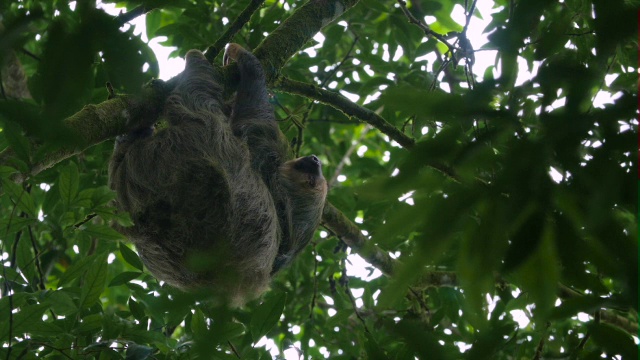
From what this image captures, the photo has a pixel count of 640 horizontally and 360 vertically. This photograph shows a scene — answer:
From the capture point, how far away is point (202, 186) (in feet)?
15.6

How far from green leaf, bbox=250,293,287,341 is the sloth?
212 mm

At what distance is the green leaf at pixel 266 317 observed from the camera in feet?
14.3

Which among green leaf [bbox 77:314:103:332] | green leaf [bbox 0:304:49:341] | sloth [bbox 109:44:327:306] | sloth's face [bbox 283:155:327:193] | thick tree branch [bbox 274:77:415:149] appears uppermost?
thick tree branch [bbox 274:77:415:149]

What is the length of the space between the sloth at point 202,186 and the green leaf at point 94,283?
639 millimetres

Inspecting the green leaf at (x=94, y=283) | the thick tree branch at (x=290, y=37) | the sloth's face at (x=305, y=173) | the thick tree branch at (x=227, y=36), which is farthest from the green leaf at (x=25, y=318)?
the sloth's face at (x=305, y=173)

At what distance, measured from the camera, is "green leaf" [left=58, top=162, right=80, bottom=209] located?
3754 mm

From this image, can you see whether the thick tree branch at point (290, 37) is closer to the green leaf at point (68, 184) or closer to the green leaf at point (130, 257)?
the green leaf at point (130, 257)

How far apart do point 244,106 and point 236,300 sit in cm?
196

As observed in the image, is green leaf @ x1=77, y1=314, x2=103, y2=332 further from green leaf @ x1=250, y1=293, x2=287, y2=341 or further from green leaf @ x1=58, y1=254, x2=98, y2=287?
green leaf @ x1=250, y1=293, x2=287, y2=341

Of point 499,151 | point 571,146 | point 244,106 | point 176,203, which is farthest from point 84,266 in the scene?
point 571,146

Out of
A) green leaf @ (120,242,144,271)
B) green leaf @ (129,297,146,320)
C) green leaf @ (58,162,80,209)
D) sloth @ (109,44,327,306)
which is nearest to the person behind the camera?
green leaf @ (58,162,80,209)

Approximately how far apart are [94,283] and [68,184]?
652mm

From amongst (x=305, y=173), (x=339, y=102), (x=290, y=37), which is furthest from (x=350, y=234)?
(x=290, y=37)

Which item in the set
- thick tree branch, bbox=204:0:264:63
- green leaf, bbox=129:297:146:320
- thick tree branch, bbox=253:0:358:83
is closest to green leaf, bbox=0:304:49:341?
green leaf, bbox=129:297:146:320
